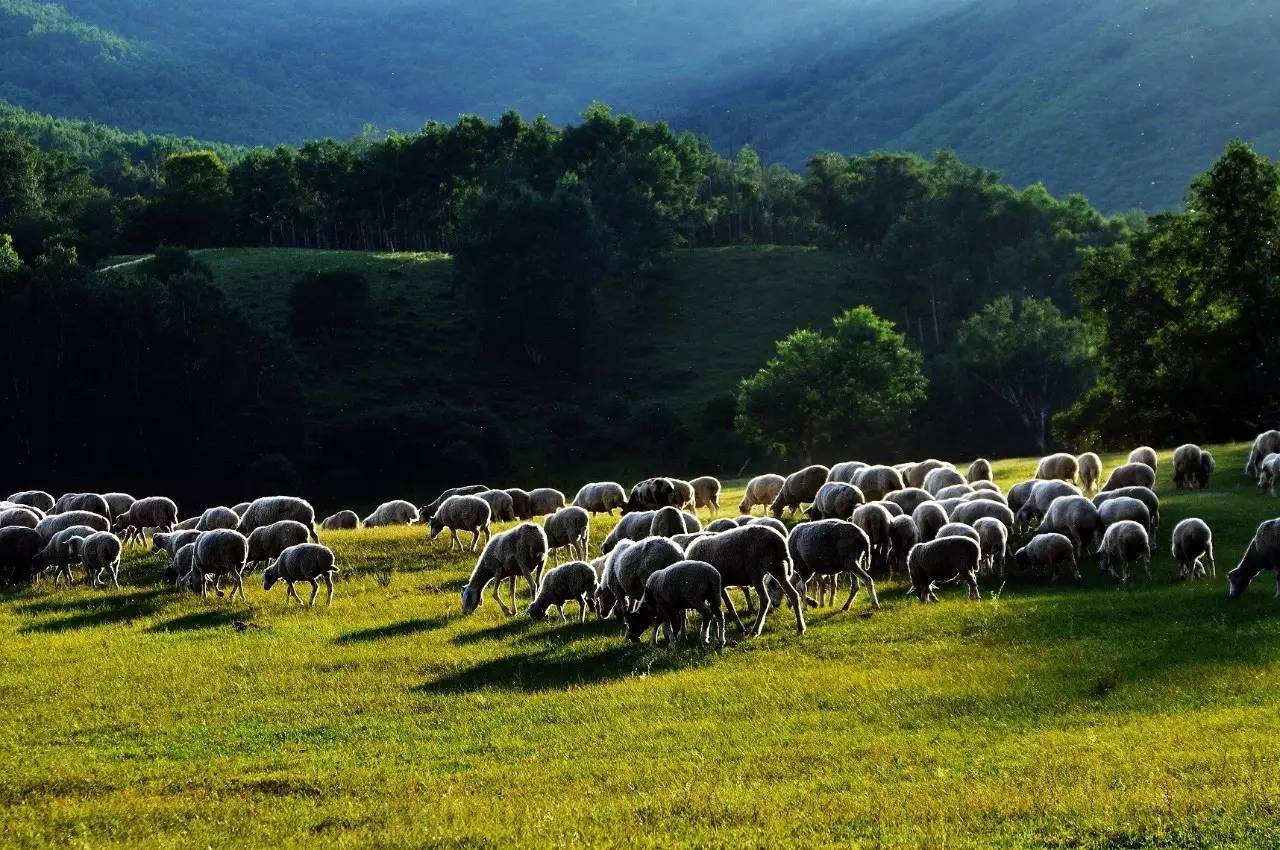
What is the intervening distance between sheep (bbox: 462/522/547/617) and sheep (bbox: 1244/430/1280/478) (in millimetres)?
22169

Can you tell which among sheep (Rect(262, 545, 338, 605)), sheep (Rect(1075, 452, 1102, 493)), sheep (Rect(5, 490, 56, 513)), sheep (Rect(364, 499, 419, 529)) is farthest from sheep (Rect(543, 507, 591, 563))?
sheep (Rect(5, 490, 56, 513))

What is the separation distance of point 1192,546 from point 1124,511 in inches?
94.3

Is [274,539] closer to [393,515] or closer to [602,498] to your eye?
[602,498]

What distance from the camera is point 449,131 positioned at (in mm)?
137875

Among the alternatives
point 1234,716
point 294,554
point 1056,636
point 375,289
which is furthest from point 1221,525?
point 375,289

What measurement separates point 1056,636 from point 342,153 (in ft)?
425

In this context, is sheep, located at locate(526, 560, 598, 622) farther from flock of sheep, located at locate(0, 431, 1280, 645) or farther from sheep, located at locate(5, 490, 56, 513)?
sheep, located at locate(5, 490, 56, 513)

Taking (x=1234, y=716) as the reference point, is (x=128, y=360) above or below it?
above

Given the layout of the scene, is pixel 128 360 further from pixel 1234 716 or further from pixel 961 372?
pixel 1234 716

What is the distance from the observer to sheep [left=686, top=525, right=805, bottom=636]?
22984 mm

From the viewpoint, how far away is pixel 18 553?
32562mm

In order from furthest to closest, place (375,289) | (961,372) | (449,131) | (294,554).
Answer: (449,131), (375,289), (961,372), (294,554)

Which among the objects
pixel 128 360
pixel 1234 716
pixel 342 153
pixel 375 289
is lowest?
pixel 1234 716

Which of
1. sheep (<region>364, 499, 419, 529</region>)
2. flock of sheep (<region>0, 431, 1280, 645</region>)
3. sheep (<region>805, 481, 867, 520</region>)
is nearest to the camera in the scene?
flock of sheep (<region>0, 431, 1280, 645</region>)
